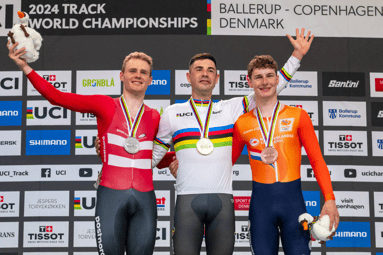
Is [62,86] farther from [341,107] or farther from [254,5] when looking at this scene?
[341,107]

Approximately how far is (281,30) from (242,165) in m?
1.67

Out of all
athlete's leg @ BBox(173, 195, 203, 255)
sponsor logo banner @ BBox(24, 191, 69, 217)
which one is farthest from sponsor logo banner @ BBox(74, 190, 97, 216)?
athlete's leg @ BBox(173, 195, 203, 255)

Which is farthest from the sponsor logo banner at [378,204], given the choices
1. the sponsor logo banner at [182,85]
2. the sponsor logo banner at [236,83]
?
the sponsor logo banner at [182,85]

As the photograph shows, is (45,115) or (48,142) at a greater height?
(45,115)

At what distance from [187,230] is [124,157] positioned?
1.92 ft

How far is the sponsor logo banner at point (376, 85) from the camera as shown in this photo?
13.6 feet

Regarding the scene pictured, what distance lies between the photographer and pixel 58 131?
4.04 metres

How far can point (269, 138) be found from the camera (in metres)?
2.21

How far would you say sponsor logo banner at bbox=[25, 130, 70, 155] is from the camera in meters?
4.02

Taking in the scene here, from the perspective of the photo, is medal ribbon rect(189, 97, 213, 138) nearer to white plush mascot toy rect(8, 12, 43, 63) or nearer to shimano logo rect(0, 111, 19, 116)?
white plush mascot toy rect(8, 12, 43, 63)

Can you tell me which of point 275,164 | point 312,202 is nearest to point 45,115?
point 275,164

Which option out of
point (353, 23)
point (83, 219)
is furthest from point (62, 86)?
point (353, 23)

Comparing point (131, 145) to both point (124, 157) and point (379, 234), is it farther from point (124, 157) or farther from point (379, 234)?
point (379, 234)

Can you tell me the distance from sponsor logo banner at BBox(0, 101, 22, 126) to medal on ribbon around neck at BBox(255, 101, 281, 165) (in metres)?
3.00
